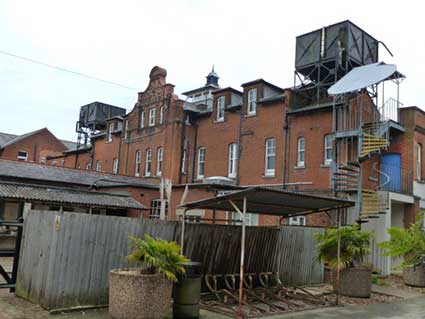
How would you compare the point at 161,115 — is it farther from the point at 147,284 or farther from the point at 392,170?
the point at 147,284

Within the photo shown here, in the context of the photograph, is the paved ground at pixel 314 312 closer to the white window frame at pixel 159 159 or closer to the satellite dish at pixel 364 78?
the satellite dish at pixel 364 78

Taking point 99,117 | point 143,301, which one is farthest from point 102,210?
point 99,117

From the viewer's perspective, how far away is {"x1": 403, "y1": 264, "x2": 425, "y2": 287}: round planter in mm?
16609

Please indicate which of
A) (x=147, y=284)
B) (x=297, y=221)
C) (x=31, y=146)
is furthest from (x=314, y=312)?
(x=31, y=146)

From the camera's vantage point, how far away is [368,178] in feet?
70.3

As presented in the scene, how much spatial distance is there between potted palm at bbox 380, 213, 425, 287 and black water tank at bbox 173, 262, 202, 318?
9.67 meters

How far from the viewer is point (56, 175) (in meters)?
26.0

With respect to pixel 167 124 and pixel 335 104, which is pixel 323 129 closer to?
pixel 335 104

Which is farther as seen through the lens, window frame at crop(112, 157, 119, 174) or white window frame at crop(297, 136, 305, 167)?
window frame at crop(112, 157, 119, 174)

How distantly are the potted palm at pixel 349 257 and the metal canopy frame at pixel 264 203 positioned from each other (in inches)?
55.5

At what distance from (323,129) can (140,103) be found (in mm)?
16779

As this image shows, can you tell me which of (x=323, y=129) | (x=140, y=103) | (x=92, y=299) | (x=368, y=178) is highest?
(x=140, y=103)

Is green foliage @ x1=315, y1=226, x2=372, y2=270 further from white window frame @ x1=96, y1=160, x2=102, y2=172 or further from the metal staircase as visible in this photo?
white window frame @ x1=96, y1=160, x2=102, y2=172

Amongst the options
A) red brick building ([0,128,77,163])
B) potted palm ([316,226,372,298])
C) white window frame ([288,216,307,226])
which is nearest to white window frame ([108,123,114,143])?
red brick building ([0,128,77,163])
